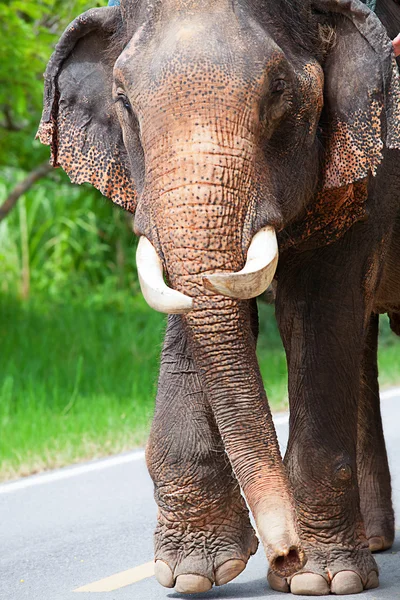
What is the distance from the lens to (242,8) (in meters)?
4.66

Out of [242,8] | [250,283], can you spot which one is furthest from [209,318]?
[242,8]

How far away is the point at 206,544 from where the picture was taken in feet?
17.4

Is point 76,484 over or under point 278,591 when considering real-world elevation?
under

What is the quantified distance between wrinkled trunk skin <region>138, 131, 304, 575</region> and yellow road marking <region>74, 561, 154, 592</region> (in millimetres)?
1661

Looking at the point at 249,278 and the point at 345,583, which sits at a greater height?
the point at 249,278

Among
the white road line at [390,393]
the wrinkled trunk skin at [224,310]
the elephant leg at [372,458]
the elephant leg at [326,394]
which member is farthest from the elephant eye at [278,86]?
the white road line at [390,393]

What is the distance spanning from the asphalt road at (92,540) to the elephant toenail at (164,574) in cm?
9

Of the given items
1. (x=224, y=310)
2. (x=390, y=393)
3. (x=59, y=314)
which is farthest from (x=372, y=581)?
(x=59, y=314)

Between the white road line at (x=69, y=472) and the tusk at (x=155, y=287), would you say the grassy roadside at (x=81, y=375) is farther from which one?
the tusk at (x=155, y=287)

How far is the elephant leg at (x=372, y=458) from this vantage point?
6438mm

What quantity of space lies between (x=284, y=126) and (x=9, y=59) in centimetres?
694

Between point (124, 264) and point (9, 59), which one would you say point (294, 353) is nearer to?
point (9, 59)

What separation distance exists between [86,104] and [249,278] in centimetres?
147

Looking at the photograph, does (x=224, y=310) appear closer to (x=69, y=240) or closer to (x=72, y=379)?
(x=72, y=379)
